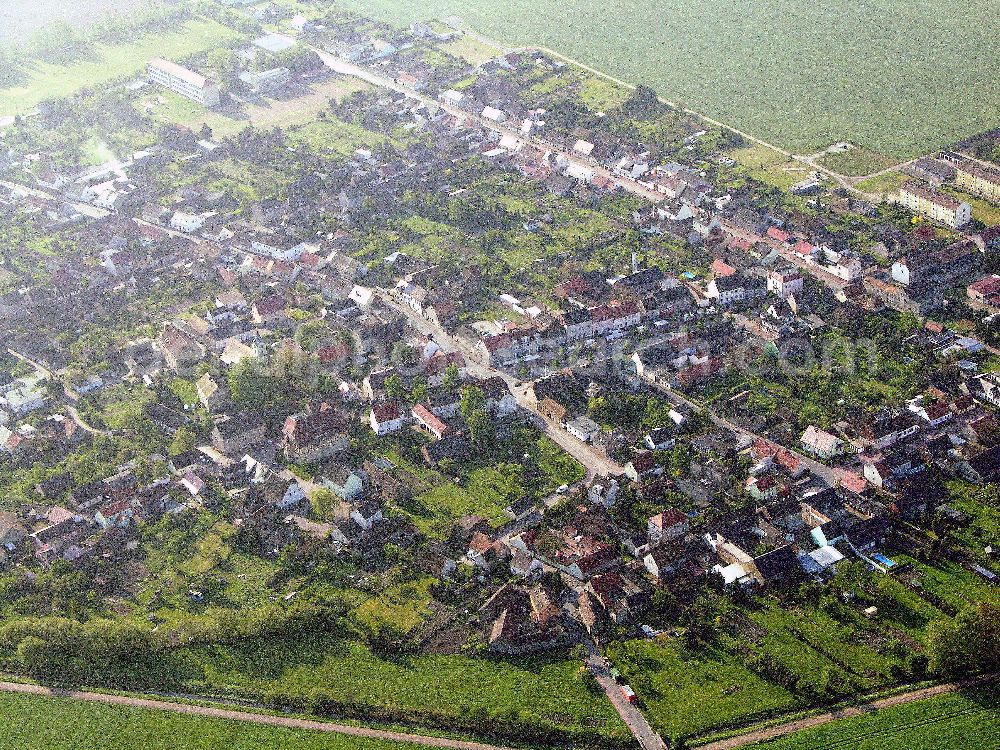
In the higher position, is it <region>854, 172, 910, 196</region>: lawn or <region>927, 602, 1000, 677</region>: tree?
<region>854, 172, 910, 196</region>: lawn

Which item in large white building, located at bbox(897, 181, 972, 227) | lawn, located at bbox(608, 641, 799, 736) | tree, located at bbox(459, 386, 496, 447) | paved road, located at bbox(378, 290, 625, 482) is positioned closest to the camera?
lawn, located at bbox(608, 641, 799, 736)

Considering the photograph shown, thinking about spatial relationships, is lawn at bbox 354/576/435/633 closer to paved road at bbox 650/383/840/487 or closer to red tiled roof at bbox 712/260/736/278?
paved road at bbox 650/383/840/487

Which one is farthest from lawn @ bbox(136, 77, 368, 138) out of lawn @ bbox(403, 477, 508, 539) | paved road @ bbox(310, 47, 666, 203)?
lawn @ bbox(403, 477, 508, 539)

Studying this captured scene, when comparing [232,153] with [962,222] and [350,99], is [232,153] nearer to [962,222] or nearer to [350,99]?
[350,99]

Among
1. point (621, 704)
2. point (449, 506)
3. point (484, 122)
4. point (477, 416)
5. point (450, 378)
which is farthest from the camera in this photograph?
point (484, 122)

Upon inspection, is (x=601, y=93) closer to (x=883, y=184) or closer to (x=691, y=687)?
(x=883, y=184)

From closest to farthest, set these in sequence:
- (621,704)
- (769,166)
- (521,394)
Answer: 1. (621,704)
2. (521,394)
3. (769,166)

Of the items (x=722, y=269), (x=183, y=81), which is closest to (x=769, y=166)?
(x=722, y=269)

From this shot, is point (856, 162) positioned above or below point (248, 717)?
above
